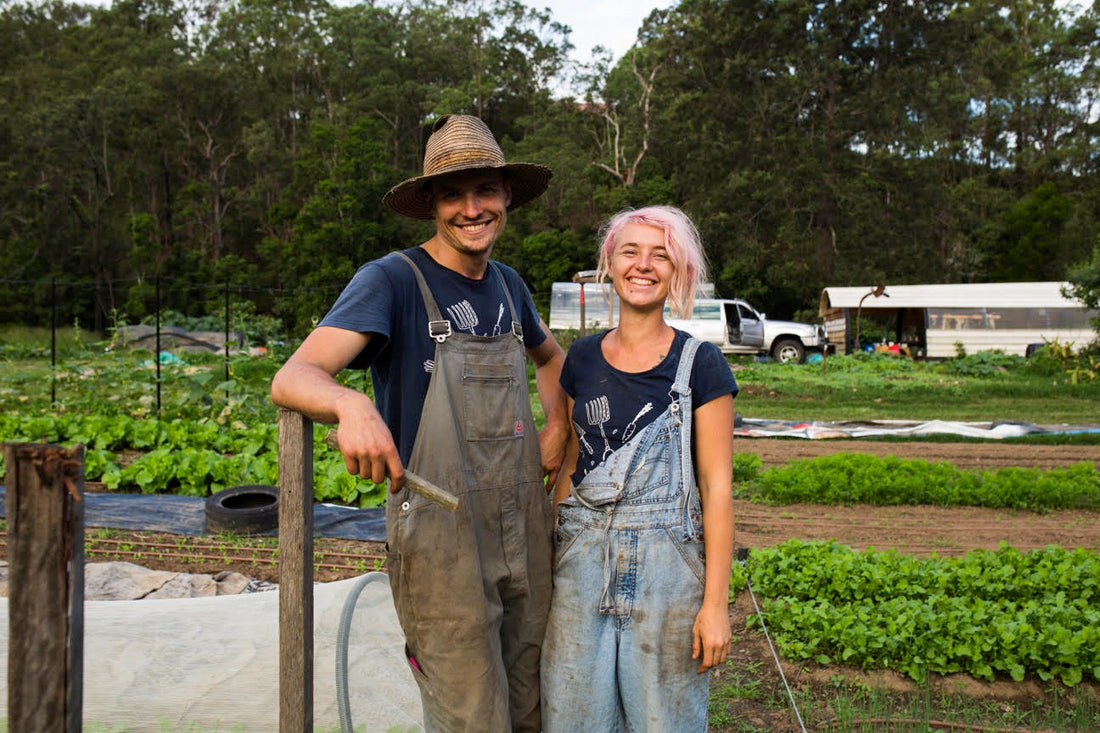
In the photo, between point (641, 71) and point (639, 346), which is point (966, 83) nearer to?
point (641, 71)

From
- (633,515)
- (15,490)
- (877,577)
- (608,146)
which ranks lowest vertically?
(877,577)

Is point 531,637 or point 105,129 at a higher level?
point 105,129

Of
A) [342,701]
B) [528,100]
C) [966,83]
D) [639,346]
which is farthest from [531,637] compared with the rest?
[966,83]

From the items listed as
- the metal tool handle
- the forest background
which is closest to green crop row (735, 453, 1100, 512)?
the metal tool handle

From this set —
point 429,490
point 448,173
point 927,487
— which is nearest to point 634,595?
point 429,490

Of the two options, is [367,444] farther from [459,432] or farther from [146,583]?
[146,583]

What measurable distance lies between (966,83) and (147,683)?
155ft

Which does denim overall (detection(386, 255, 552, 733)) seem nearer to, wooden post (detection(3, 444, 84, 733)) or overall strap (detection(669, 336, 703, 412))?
overall strap (detection(669, 336, 703, 412))

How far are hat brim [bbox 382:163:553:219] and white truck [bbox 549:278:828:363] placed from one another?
20.3m

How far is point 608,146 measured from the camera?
35281 millimetres

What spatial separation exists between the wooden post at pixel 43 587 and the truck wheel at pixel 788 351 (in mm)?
23430

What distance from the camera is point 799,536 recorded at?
6.65 metres

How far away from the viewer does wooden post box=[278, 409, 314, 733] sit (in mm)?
1693

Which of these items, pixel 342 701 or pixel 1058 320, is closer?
pixel 342 701
